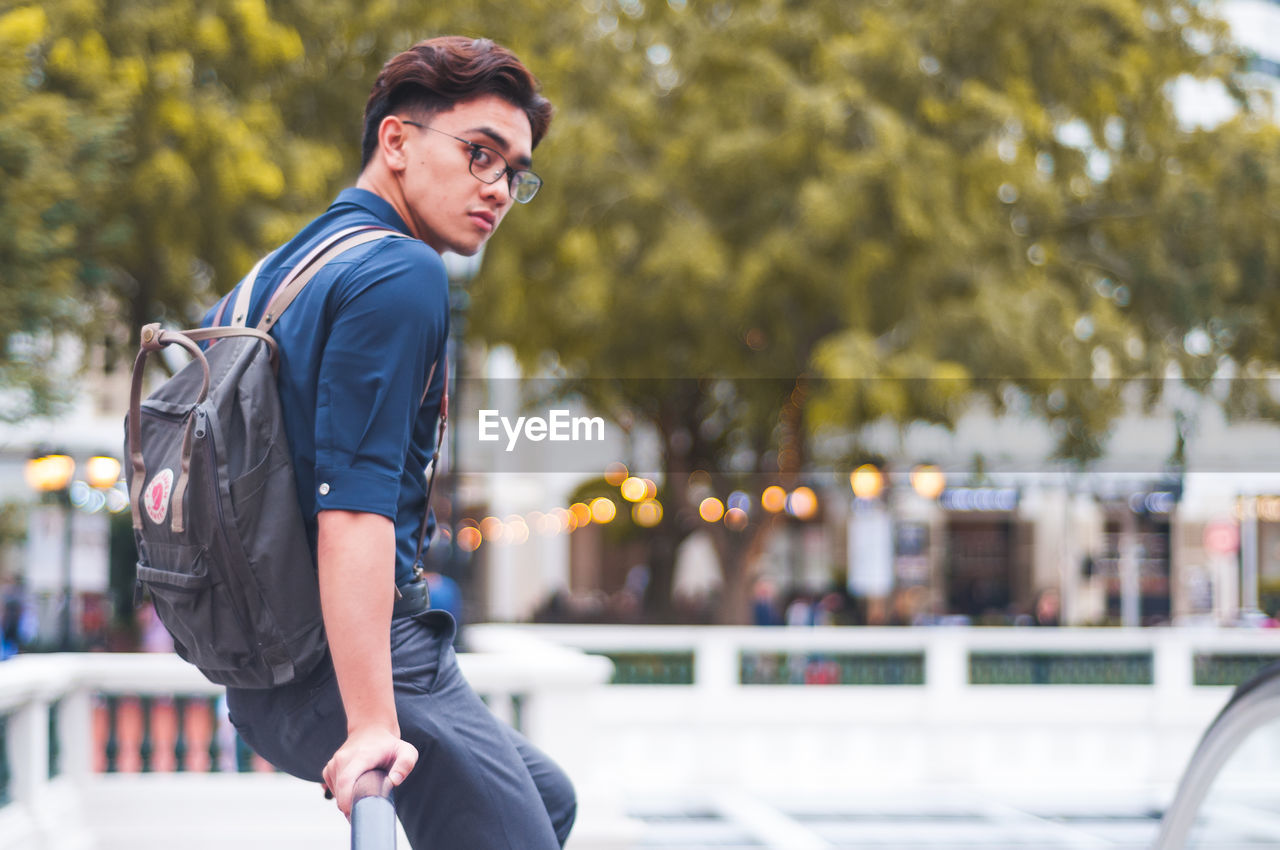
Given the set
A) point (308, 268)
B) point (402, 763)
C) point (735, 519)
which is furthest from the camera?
point (735, 519)

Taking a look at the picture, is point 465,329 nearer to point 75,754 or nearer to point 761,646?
point 761,646

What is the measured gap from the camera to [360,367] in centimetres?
166

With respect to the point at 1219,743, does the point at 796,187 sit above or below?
above

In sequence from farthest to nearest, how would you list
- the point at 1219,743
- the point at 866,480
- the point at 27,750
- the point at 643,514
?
1. the point at 643,514
2. the point at 866,480
3. the point at 27,750
4. the point at 1219,743

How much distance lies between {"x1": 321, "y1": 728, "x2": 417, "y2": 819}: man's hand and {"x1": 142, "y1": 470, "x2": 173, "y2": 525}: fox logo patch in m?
0.35

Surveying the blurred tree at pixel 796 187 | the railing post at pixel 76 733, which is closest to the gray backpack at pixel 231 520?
the railing post at pixel 76 733

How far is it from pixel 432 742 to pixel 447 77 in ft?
2.78

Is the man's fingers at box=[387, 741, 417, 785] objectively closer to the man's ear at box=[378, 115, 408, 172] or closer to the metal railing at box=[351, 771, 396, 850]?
the metal railing at box=[351, 771, 396, 850]

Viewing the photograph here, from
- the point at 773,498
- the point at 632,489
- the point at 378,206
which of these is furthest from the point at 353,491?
the point at 632,489

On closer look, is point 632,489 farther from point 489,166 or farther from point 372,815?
point 372,815

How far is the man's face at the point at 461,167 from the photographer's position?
187 cm

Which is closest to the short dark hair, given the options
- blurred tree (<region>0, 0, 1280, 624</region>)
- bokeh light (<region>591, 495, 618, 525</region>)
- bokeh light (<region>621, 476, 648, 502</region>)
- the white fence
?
blurred tree (<region>0, 0, 1280, 624</region>)

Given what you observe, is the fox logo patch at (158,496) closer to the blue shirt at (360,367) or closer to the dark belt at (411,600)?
the blue shirt at (360,367)

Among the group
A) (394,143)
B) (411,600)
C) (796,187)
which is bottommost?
(411,600)
